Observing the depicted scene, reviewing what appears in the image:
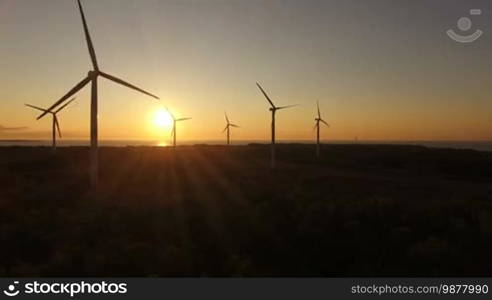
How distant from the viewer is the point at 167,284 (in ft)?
42.9

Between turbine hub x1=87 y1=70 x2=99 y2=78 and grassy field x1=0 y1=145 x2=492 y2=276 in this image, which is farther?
turbine hub x1=87 y1=70 x2=99 y2=78

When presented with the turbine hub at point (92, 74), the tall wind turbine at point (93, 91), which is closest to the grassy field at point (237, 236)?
the tall wind turbine at point (93, 91)

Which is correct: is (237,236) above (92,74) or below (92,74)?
below

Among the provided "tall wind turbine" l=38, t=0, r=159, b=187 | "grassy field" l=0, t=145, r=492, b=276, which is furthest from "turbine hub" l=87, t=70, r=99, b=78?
"grassy field" l=0, t=145, r=492, b=276

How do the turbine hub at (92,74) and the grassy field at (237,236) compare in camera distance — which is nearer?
the grassy field at (237,236)

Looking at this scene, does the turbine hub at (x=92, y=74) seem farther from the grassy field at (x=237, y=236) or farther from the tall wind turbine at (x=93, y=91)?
the grassy field at (x=237, y=236)

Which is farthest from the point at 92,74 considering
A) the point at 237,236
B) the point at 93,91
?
the point at 237,236

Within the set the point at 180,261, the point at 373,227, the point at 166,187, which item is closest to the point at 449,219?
the point at 373,227

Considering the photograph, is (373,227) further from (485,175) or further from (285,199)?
(485,175)

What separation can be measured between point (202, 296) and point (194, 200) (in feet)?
51.7

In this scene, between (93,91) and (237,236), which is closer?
(237,236)

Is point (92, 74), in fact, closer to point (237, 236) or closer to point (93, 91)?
point (93, 91)

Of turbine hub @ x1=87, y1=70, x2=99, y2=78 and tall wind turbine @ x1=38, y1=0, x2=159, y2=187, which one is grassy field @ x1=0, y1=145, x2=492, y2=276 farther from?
turbine hub @ x1=87, y1=70, x2=99, y2=78

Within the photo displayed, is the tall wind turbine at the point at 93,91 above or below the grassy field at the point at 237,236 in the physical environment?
above
